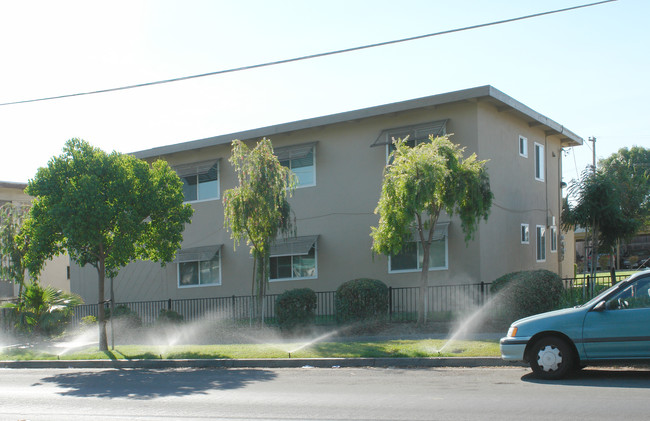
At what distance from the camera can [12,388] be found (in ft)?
37.8

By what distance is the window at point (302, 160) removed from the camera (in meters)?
22.1

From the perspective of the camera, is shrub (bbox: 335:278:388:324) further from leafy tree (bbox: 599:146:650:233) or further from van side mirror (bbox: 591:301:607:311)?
leafy tree (bbox: 599:146:650:233)

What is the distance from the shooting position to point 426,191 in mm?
15367

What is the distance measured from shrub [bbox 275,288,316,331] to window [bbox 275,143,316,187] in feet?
17.4

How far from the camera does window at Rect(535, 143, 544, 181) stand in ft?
76.0

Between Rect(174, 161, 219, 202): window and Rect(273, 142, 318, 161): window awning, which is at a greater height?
Rect(273, 142, 318, 161): window awning

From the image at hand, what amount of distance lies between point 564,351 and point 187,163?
59.6ft

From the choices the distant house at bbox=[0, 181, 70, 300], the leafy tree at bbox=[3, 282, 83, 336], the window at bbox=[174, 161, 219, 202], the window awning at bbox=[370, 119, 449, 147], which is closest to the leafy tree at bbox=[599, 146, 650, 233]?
the window awning at bbox=[370, 119, 449, 147]

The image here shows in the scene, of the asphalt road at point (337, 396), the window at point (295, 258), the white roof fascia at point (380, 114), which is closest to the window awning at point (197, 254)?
the window at point (295, 258)

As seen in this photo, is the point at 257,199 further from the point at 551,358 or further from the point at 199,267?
the point at 551,358

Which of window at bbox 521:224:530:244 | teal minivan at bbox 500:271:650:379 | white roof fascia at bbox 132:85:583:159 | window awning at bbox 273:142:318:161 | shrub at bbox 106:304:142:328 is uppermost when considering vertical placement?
white roof fascia at bbox 132:85:583:159

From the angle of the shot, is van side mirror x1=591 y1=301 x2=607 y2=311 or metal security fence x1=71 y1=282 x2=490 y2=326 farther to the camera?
metal security fence x1=71 y1=282 x2=490 y2=326

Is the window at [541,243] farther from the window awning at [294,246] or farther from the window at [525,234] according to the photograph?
the window awning at [294,246]

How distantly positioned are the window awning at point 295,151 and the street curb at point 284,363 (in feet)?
32.8
